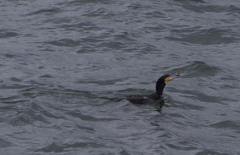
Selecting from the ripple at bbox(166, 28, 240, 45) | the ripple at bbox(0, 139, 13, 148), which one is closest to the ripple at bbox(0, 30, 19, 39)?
the ripple at bbox(166, 28, 240, 45)

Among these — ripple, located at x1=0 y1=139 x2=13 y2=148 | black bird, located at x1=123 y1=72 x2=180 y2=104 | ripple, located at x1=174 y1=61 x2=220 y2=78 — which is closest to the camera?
ripple, located at x1=0 y1=139 x2=13 y2=148

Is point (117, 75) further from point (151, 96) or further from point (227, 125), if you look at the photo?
point (227, 125)

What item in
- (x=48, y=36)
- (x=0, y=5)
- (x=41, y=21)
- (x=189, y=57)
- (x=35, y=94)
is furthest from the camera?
(x=0, y=5)

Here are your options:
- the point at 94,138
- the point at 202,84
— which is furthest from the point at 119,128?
the point at 202,84

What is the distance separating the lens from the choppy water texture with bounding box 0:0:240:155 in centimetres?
882

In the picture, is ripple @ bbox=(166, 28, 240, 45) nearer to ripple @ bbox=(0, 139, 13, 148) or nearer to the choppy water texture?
the choppy water texture

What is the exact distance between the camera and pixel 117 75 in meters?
12.7

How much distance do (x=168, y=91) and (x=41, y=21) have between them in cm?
744

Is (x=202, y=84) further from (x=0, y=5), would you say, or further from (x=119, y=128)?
(x=0, y=5)

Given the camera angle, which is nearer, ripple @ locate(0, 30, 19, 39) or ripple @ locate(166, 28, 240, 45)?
ripple @ locate(166, 28, 240, 45)

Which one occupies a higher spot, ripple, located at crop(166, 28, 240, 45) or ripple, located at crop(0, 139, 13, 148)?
ripple, located at crop(166, 28, 240, 45)

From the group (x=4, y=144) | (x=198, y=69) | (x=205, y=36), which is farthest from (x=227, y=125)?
(x=205, y=36)

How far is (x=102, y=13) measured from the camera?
18641mm

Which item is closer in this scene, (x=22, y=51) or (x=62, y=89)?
(x=62, y=89)
